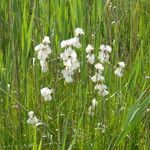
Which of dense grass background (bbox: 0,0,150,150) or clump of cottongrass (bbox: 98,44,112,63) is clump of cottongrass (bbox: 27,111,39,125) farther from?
clump of cottongrass (bbox: 98,44,112,63)

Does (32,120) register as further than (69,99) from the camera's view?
No

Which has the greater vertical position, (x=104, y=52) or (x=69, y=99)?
(x=104, y=52)

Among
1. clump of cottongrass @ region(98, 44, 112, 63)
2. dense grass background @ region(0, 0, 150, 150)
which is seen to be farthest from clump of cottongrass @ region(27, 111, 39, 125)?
clump of cottongrass @ region(98, 44, 112, 63)

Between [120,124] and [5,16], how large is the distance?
3.19 feet

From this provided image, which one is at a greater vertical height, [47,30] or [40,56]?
[47,30]

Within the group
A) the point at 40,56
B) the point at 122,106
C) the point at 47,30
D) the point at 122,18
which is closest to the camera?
the point at 40,56

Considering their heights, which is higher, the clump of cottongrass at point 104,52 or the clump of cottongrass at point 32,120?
Result: the clump of cottongrass at point 104,52

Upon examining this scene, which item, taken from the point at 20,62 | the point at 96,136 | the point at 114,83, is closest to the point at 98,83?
the point at 96,136

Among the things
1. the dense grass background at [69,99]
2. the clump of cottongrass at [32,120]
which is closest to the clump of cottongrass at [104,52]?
the dense grass background at [69,99]

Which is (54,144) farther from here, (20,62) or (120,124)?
(20,62)

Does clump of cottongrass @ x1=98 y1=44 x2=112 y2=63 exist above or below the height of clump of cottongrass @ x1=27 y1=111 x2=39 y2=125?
above

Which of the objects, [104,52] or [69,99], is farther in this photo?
[69,99]

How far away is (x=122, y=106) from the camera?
176cm

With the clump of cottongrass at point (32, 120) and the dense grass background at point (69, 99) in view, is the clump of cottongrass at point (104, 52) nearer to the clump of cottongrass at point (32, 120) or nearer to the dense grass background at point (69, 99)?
the dense grass background at point (69, 99)
